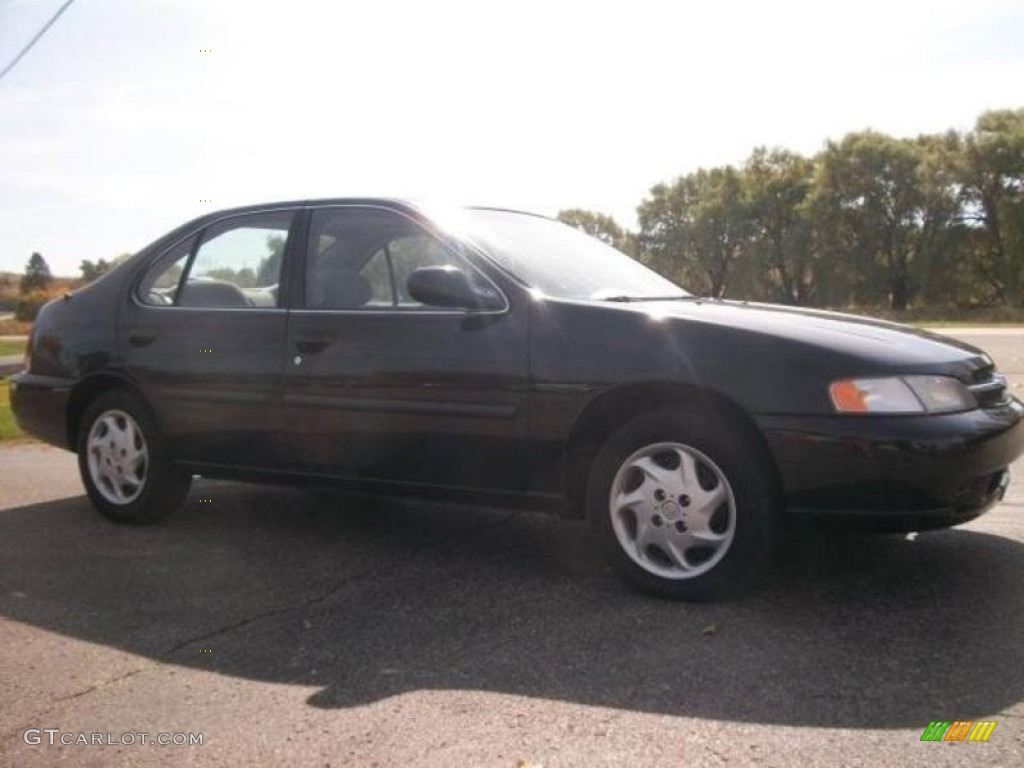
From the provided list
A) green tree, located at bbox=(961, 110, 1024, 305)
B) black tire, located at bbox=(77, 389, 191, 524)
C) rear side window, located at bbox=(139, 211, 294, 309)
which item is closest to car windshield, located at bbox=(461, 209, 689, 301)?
rear side window, located at bbox=(139, 211, 294, 309)

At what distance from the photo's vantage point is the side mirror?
13.0 ft

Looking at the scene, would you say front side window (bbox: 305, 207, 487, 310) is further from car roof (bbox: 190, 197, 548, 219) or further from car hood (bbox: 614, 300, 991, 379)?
car hood (bbox: 614, 300, 991, 379)

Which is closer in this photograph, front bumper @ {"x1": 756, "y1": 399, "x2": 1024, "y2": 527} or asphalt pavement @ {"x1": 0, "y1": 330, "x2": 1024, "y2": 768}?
asphalt pavement @ {"x1": 0, "y1": 330, "x2": 1024, "y2": 768}

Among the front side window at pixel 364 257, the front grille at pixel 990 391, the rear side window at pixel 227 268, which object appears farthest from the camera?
the rear side window at pixel 227 268

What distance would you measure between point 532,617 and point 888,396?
4.75ft

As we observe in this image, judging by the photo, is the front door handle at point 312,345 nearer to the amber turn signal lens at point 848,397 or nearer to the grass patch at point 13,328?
the amber turn signal lens at point 848,397

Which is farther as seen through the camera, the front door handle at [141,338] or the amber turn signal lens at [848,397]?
the front door handle at [141,338]

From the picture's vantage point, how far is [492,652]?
3262 mm

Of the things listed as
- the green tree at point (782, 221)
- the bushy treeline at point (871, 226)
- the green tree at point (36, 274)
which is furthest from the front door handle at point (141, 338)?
the green tree at point (36, 274)

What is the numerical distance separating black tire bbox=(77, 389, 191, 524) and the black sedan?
15 millimetres

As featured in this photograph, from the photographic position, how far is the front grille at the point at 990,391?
3.63 metres

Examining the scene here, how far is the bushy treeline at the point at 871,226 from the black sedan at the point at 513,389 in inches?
1972

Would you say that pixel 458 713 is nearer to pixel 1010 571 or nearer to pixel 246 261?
pixel 1010 571

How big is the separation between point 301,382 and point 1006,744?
3.08 metres
